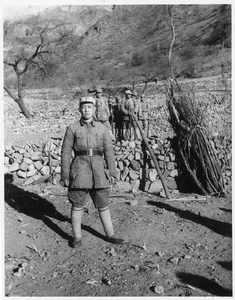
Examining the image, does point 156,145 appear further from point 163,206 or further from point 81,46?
point 81,46

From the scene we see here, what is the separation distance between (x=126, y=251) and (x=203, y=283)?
933 mm

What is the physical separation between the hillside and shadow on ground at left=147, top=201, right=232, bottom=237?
54.7ft

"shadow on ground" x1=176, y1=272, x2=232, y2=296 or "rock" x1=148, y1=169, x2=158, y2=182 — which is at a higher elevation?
"rock" x1=148, y1=169, x2=158, y2=182

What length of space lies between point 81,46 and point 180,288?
4054cm

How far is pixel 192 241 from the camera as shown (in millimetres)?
3928

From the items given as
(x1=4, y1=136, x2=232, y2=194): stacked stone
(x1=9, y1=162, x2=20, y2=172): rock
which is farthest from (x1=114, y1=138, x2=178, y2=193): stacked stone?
(x1=9, y1=162, x2=20, y2=172): rock

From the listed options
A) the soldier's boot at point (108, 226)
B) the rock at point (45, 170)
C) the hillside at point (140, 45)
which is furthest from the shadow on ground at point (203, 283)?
the hillside at point (140, 45)

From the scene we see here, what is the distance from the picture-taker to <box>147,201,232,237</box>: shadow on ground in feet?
13.6

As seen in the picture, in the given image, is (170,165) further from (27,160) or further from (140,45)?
(140,45)

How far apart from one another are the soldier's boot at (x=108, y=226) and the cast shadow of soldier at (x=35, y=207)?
180 mm

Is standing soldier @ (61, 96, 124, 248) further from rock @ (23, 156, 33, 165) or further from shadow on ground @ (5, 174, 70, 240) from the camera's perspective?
rock @ (23, 156, 33, 165)

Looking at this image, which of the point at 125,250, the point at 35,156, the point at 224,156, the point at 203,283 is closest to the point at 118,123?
the point at 35,156

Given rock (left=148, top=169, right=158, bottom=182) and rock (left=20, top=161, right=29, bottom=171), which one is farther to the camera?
rock (left=20, top=161, right=29, bottom=171)

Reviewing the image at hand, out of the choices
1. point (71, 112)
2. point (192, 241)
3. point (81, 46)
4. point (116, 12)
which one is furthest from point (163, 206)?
point (116, 12)
